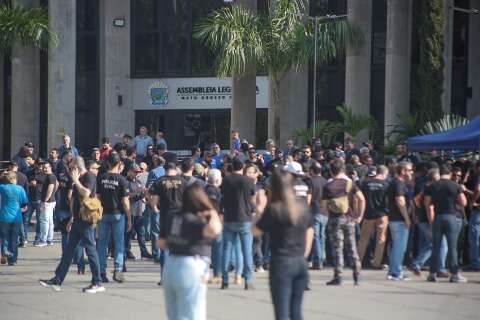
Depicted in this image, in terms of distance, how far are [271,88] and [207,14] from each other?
9.51 meters

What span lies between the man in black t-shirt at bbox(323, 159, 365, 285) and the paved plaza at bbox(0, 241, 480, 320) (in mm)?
362

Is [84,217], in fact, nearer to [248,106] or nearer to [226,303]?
[226,303]

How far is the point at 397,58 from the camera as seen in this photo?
1216 inches

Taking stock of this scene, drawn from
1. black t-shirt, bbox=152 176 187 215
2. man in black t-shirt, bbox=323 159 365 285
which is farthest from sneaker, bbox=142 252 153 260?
man in black t-shirt, bbox=323 159 365 285

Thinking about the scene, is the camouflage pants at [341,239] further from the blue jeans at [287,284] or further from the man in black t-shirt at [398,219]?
the blue jeans at [287,284]

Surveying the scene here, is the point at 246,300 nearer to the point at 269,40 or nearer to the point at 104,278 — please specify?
the point at 104,278

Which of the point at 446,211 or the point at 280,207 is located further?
the point at 446,211

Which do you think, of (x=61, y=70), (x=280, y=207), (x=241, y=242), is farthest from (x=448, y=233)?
(x=61, y=70)

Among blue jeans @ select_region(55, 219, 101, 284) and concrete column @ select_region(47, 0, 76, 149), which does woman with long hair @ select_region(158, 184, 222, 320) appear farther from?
concrete column @ select_region(47, 0, 76, 149)

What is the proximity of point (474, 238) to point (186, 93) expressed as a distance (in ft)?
77.6

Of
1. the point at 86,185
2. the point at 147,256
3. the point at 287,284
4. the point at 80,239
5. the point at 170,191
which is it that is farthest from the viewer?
the point at 147,256

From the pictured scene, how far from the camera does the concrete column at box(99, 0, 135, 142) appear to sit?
128ft

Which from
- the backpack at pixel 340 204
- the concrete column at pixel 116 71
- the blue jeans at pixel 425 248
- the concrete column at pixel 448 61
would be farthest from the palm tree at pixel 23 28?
the backpack at pixel 340 204

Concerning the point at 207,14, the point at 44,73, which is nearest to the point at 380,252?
the point at 207,14
